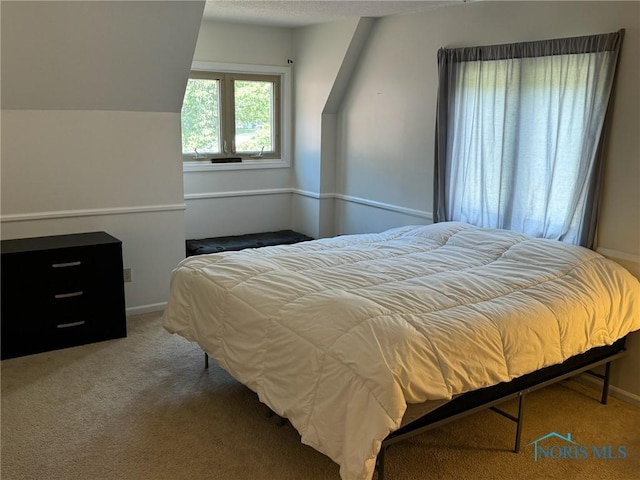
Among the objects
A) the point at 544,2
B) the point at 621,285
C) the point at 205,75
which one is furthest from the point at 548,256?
the point at 205,75

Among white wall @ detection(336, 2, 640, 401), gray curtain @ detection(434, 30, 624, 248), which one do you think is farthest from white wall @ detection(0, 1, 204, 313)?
gray curtain @ detection(434, 30, 624, 248)

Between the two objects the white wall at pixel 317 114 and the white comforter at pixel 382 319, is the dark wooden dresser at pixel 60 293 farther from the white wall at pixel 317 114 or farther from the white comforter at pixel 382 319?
the white wall at pixel 317 114

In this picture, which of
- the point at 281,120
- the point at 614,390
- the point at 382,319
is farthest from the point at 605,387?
the point at 281,120

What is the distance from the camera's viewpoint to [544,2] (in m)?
3.24

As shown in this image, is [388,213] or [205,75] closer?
[388,213]

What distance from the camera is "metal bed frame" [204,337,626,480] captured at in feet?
7.28

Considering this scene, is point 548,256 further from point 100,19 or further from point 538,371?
point 100,19

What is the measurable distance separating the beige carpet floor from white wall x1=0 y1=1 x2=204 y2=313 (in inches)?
36.8

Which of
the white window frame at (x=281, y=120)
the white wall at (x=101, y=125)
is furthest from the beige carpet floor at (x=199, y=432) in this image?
the white window frame at (x=281, y=120)

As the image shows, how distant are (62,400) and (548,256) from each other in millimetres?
2581

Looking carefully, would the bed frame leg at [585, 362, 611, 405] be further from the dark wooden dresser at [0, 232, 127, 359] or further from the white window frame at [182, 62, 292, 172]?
the white window frame at [182, 62, 292, 172]

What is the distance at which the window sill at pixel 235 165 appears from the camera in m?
5.06

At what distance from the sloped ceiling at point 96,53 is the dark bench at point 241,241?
1350mm

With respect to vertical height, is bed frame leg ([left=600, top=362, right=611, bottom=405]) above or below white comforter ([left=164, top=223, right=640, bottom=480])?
below
